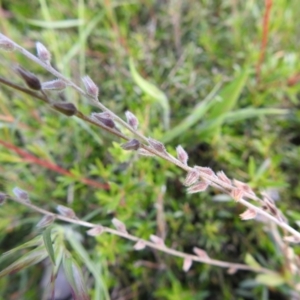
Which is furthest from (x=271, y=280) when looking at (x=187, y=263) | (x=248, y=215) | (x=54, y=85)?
(x=54, y=85)

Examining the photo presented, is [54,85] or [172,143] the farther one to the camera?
[172,143]

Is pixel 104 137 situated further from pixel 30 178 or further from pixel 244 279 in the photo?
pixel 244 279

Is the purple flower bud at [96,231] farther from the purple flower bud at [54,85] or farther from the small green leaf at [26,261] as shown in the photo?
the purple flower bud at [54,85]

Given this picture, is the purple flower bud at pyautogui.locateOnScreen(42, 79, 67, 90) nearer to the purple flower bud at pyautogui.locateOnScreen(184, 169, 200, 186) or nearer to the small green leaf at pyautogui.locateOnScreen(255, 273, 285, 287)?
the purple flower bud at pyautogui.locateOnScreen(184, 169, 200, 186)

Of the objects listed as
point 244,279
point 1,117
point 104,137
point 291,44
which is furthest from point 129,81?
point 244,279

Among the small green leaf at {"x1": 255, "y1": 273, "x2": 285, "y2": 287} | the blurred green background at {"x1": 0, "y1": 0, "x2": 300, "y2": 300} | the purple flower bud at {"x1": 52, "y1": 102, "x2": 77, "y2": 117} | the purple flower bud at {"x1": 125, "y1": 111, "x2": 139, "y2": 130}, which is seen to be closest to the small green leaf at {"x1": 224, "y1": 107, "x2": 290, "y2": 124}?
the blurred green background at {"x1": 0, "y1": 0, "x2": 300, "y2": 300}

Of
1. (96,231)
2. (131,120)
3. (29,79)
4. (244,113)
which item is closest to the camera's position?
(29,79)

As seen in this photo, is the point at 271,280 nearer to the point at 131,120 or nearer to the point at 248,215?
the point at 248,215

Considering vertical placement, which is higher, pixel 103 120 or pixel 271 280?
pixel 103 120
